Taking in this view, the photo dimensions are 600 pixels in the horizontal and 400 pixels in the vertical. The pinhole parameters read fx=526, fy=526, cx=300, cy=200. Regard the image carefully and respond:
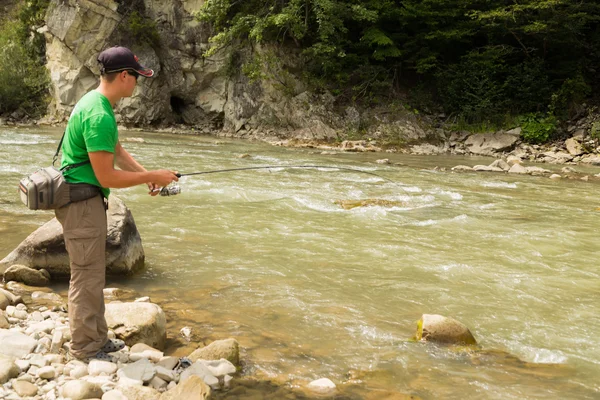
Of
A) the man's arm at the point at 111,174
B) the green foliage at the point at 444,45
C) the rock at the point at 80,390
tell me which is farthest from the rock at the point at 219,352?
the green foliage at the point at 444,45

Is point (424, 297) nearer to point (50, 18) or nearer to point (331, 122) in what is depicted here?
point (331, 122)

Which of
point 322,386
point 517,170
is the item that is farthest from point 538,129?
point 322,386

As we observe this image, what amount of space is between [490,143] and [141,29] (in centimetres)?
1687

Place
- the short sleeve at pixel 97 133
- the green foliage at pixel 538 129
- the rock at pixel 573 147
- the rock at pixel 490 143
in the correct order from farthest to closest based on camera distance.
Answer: the green foliage at pixel 538 129 < the rock at pixel 490 143 < the rock at pixel 573 147 < the short sleeve at pixel 97 133

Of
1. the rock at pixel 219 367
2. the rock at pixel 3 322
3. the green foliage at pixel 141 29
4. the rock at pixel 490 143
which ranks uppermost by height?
the green foliage at pixel 141 29

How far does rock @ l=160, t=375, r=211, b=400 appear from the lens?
107 inches

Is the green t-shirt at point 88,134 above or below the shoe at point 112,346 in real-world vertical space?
above

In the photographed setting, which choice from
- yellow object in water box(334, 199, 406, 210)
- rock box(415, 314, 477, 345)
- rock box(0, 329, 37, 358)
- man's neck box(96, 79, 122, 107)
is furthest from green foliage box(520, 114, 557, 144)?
rock box(0, 329, 37, 358)

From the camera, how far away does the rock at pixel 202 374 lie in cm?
300

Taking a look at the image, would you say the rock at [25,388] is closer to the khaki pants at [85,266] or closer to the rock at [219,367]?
the khaki pants at [85,266]

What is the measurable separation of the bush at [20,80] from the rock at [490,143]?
20.7 m

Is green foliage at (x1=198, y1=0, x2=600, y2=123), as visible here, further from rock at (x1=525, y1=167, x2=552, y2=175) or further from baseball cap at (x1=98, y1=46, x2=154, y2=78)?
baseball cap at (x1=98, y1=46, x2=154, y2=78)

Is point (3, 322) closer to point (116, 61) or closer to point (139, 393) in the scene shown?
point (139, 393)

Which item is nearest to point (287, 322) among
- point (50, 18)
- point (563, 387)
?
point (563, 387)
